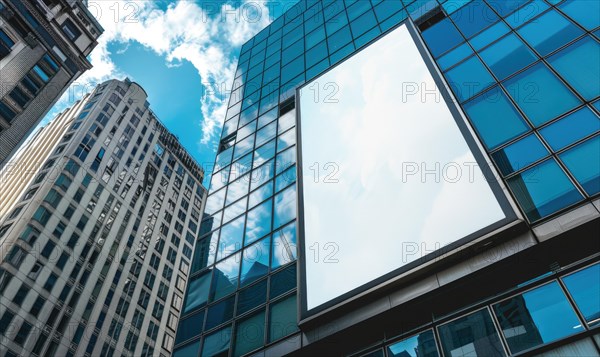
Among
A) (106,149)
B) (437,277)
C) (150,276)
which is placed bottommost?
(150,276)

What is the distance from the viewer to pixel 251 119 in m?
30.1

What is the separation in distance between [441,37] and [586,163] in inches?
454

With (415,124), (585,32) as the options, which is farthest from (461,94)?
(585,32)

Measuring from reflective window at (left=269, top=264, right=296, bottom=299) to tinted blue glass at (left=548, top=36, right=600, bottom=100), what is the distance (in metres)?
11.8

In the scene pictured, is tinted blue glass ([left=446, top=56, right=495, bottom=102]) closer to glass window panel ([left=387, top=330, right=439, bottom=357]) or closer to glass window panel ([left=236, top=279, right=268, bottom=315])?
glass window panel ([left=387, top=330, right=439, bottom=357])

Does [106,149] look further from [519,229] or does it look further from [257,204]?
[519,229]

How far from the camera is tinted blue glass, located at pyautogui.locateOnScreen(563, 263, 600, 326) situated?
10.1 metres

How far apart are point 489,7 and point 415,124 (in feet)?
27.8

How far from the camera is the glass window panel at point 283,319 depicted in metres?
15.8

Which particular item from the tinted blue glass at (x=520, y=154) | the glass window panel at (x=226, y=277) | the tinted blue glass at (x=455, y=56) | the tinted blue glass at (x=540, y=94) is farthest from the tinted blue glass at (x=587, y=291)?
the glass window panel at (x=226, y=277)

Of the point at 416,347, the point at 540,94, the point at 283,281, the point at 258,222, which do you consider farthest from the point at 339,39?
the point at 416,347

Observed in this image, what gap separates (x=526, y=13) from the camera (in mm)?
19109

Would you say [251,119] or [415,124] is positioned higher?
[251,119]

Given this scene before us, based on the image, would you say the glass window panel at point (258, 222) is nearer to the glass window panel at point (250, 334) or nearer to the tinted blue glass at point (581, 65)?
the glass window panel at point (250, 334)
